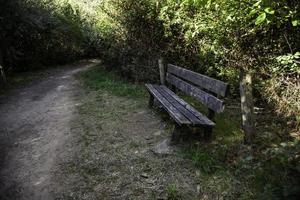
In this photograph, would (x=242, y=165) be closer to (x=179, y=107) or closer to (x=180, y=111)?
(x=180, y=111)

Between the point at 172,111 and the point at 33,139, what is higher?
the point at 172,111

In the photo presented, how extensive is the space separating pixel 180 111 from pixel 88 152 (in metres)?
1.78

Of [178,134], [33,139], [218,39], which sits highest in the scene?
[218,39]

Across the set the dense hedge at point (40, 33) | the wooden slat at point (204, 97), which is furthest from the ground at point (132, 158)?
the dense hedge at point (40, 33)

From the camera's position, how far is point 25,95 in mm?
9992

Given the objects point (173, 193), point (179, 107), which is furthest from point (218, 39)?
point (173, 193)

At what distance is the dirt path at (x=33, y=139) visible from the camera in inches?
170

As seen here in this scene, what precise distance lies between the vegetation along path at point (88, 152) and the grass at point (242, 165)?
0.22m

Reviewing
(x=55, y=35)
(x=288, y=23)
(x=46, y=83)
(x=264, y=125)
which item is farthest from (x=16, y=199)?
(x=55, y=35)

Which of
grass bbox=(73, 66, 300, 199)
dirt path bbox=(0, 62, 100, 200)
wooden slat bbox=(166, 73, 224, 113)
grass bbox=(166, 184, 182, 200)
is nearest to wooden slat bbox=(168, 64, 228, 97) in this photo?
wooden slat bbox=(166, 73, 224, 113)

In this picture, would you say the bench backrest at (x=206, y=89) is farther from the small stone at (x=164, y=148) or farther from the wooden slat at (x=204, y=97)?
the small stone at (x=164, y=148)

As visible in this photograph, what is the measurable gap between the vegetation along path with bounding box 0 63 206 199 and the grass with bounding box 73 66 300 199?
221 millimetres

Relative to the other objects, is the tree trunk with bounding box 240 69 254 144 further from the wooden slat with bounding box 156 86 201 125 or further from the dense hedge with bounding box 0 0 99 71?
the dense hedge with bounding box 0 0 99 71

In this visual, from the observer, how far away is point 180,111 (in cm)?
541
